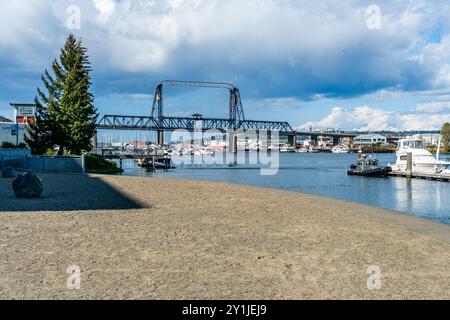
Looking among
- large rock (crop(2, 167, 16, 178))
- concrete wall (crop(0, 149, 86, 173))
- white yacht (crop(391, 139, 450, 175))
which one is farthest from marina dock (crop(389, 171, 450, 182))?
large rock (crop(2, 167, 16, 178))

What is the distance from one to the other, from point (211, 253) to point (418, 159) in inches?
2744

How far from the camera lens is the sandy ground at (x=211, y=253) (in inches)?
321

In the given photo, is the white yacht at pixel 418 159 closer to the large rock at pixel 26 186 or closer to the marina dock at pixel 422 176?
the marina dock at pixel 422 176

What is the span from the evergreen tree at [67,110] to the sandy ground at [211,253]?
38.4 m

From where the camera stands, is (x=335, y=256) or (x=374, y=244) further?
(x=374, y=244)

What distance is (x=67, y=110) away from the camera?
57.1 meters

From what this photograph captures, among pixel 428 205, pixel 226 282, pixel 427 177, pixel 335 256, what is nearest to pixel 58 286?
pixel 226 282

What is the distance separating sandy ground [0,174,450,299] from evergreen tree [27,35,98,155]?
38409mm

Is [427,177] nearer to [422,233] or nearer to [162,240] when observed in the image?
[422,233]

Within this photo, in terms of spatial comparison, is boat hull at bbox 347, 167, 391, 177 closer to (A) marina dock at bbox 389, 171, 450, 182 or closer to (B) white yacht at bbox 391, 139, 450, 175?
(A) marina dock at bbox 389, 171, 450, 182

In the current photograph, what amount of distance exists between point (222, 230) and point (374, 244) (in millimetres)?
4001

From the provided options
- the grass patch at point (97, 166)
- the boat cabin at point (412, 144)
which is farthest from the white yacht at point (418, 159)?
the grass patch at point (97, 166)

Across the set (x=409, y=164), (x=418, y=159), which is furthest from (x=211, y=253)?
(x=418, y=159)
